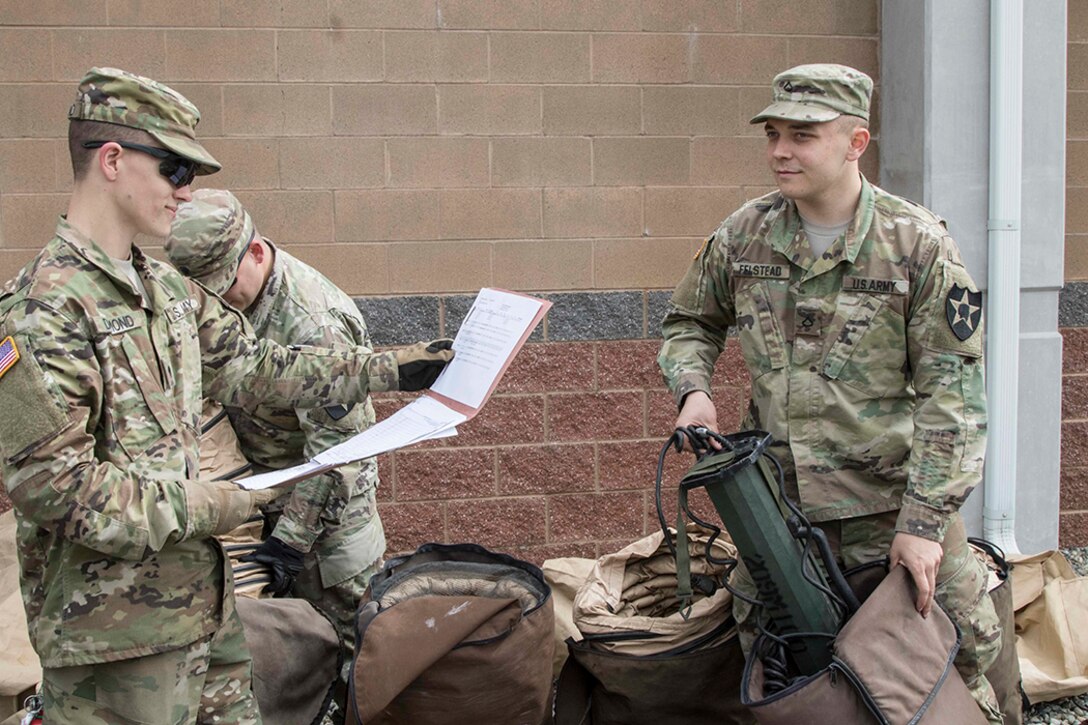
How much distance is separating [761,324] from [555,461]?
7.08 ft

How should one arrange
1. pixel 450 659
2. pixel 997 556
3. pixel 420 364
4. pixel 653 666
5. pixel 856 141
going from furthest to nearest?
1. pixel 997 556
2. pixel 653 666
3. pixel 450 659
4. pixel 856 141
5. pixel 420 364

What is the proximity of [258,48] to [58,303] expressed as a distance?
2746 millimetres

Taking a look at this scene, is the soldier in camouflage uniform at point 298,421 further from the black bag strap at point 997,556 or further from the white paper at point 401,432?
the black bag strap at point 997,556

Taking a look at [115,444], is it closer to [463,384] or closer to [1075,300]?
[463,384]

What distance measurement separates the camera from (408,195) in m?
4.86

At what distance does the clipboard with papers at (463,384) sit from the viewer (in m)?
2.54

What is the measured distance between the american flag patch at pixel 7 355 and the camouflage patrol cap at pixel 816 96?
69.1 inches

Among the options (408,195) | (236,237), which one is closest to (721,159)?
(408,195)

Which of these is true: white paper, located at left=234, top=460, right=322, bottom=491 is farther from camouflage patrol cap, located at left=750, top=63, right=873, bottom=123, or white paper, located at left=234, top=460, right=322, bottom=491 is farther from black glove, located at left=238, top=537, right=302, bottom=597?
camouflage patrol cap, located at left=750, top=63, right=873, bottom=123

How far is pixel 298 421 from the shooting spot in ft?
11.6

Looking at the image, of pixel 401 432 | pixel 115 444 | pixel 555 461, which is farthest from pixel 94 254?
pixel 555 461

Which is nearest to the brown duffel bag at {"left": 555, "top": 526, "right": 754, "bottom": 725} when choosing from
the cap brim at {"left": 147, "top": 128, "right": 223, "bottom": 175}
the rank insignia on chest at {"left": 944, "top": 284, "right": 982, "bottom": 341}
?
the rank insignia on chest at {"left": 944, "top": 284, "right": 982, "bottom": 341}

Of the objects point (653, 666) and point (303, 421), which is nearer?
point (653, 666)

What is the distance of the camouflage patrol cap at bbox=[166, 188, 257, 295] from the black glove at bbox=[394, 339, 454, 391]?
75cm
